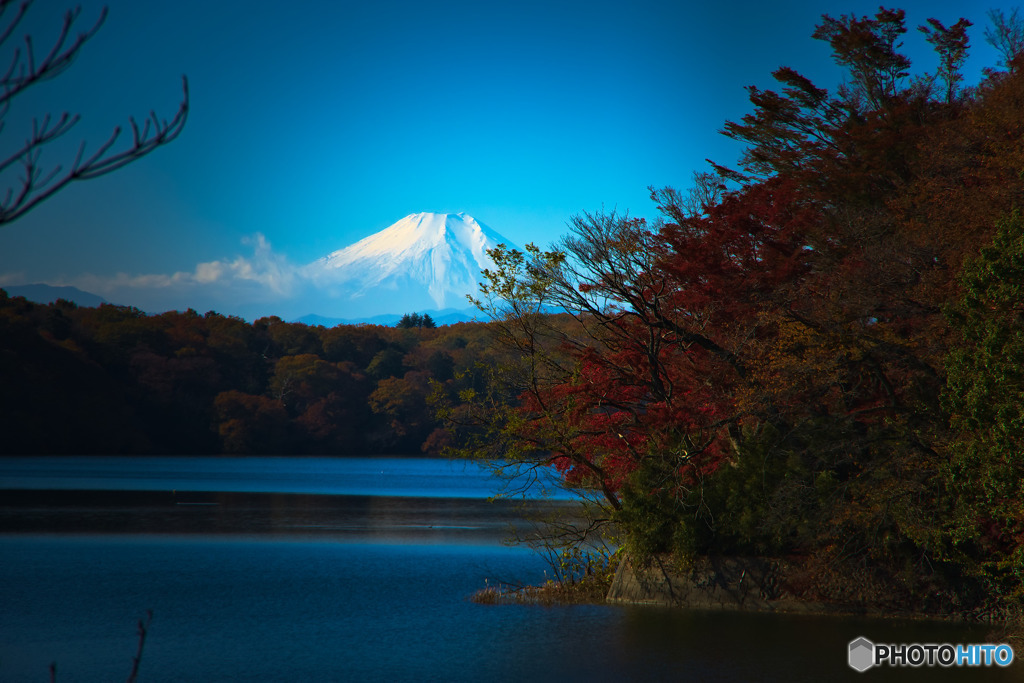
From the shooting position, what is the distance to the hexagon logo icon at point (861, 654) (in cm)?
1075

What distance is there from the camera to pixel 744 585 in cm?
1400

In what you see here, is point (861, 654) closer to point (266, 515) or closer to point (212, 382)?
point (266, 515)

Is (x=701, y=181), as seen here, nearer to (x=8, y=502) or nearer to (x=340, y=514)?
(x=340, y=514)

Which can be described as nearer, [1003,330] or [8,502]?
[1003,330]

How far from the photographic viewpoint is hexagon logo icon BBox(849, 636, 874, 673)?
1075 cm

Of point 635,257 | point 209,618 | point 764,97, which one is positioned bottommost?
point 209,618

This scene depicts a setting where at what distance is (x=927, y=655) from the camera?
37.1 ft

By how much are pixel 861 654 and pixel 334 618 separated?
7.76 m

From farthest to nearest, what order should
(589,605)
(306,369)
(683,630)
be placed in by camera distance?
(306,369)
(589,605)
(683,630)

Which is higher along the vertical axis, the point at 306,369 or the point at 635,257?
the point at 306,369

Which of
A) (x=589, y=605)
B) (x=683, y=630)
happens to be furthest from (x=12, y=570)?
(x=683, y=630)

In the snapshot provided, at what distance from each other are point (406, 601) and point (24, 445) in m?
55.4

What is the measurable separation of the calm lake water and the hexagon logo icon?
19 cm

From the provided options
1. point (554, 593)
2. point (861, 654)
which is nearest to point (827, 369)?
point (861, 654)
